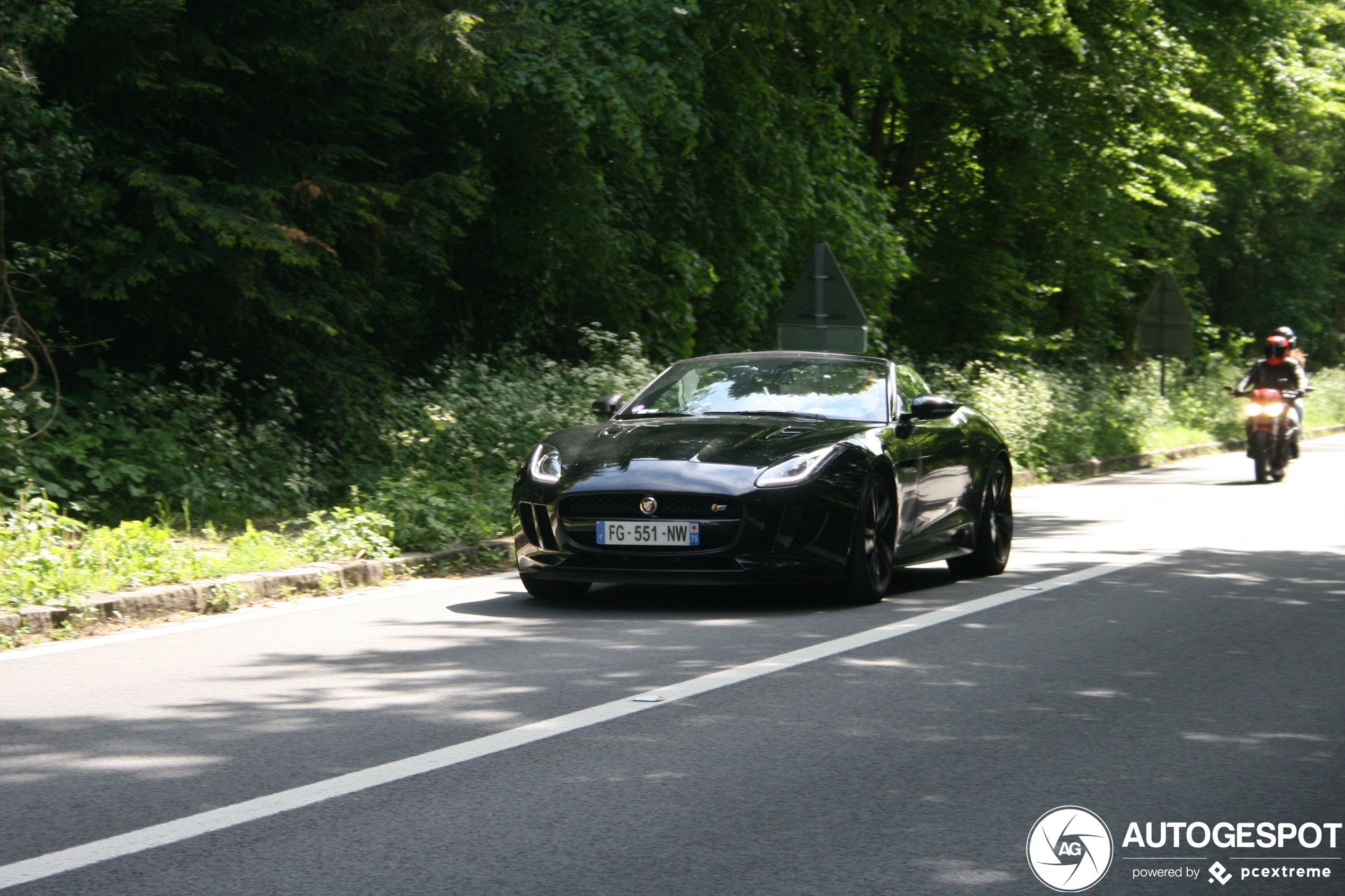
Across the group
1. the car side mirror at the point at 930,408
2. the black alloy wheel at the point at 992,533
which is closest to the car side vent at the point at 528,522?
the car side mirror at the point at 930,408

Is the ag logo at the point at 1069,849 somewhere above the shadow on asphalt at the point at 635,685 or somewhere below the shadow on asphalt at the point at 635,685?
below

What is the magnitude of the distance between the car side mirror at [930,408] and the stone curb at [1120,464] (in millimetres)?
10096

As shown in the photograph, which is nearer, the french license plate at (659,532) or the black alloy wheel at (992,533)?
the french license plate at (659,532)

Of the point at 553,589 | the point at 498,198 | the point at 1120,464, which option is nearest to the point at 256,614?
the point at 553,589

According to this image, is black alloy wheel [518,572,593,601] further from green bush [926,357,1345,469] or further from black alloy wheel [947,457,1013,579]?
green bush [926,357,1345,469]

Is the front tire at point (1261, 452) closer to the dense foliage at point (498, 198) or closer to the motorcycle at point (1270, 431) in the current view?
the motorcycle at point (1270, 431)

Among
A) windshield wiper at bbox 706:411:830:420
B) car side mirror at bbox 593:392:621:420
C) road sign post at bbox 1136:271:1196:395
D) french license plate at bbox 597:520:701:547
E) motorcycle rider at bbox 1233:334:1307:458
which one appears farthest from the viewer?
road sign post at bbox 1136:271:1196:395

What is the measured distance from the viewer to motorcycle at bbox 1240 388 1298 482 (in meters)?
20.5

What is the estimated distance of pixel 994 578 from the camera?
10992mm

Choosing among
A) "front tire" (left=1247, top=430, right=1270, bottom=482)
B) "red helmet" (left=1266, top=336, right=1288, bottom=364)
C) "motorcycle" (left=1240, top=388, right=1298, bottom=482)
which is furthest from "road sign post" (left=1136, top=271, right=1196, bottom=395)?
"front tire" (left=1247, top=430, right=1270, bottom=482)

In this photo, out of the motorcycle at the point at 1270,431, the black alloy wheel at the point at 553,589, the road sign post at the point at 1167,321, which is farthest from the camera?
the road sign post at the point at 1167,321

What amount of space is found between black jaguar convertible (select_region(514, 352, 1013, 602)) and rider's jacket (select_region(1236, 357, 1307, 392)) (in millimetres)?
12006

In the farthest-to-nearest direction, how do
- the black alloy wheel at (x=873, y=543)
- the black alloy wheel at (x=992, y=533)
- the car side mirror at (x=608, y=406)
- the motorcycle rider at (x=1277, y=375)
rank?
the motorcycle rider at (x=1277, y=375) → the black alloy wheel at (x=992, y=533) → the car side mirror at (x=608, y=406) → the black alloy wheel at (x=873, y=543)

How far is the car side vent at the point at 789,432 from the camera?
30.3ft
